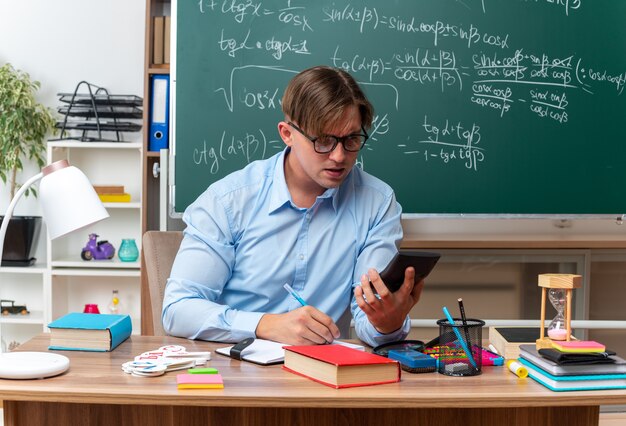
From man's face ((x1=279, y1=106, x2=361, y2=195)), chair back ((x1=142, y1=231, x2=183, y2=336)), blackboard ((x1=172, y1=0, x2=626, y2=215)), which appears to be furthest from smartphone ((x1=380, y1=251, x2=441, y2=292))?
blackboard ((x1=172, y1=0, x2=626, y2=215))

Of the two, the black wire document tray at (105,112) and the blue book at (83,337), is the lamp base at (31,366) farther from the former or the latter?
the black wire document tray at (105,112)

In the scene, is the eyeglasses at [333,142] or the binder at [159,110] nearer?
the eyeglasses at [333,142]

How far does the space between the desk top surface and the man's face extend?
58 centimetres

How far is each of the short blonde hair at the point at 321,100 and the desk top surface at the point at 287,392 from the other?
641 millimetres

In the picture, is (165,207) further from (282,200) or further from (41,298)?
(282,200)

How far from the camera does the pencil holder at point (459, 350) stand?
1.43 metres

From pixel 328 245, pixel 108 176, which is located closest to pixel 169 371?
pixel 328 245

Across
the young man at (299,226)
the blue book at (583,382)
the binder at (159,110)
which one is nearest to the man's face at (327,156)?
the young man at (299,226)

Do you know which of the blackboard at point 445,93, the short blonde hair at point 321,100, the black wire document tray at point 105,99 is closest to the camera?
the short blonde hair at point 321,100

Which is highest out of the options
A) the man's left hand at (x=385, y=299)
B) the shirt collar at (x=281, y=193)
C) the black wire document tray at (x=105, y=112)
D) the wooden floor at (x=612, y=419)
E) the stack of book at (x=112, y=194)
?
the black wire document tray at (x=105, y=112)

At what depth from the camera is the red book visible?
133 cm

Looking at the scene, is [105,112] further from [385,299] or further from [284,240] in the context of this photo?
[385,299]

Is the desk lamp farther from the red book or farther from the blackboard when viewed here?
the blackboard

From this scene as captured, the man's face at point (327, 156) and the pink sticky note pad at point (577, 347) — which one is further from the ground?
the man's face at point (327, 156)
